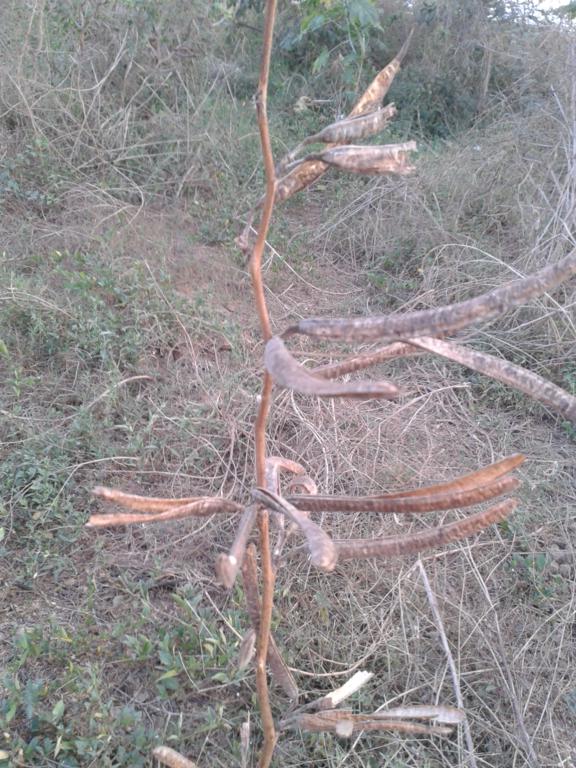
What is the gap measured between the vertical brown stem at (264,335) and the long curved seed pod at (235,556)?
0.18 feet

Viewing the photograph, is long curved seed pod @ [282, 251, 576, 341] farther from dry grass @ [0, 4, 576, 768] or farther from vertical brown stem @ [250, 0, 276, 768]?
dry grass @ [0, 4, 576, 768]

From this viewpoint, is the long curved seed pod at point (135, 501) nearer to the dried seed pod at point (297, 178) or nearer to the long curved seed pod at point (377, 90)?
the dried seed pod at point (297, 178)

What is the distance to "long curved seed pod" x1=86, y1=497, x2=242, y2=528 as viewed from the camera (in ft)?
2.35

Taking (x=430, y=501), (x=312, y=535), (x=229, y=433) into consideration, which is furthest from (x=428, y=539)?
(x=229, y=433)

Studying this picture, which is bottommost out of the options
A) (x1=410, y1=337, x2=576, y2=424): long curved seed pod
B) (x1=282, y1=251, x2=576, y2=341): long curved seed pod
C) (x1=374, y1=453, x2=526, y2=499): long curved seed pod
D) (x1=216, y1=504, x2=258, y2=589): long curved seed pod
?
(x1=216, y1=504, x2=258, y2=589): long curved seed pod

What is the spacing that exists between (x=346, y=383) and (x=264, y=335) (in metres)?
0.18

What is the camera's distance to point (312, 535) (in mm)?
640

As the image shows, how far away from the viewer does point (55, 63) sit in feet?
11.8

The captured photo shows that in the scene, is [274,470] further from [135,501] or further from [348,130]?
[348,130]

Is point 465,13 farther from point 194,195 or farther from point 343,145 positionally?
point 343,145

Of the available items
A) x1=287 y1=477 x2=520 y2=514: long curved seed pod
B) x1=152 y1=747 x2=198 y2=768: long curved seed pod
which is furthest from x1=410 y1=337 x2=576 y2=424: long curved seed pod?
x1=152 y1=747 x2=198 y2=768: long curved seed pod

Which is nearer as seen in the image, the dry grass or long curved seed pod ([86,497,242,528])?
long curved seed pod ([86,497,242,528])

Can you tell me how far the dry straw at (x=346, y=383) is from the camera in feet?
2.00

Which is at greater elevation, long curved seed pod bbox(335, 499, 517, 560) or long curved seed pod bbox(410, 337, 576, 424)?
long curved seed pod bbox(410, 337, 576, 424)
